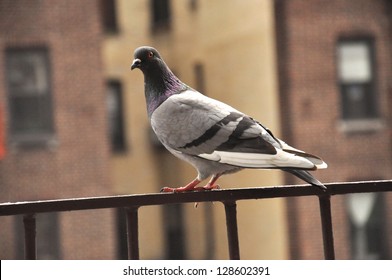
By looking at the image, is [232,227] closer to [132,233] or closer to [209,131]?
[132,233]

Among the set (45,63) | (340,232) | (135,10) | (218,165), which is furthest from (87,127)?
(218,165)

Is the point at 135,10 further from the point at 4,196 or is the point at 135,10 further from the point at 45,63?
the point at 4,196

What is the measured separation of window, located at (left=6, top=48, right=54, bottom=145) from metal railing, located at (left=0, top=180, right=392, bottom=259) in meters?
13.4

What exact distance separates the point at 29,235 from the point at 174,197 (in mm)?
399

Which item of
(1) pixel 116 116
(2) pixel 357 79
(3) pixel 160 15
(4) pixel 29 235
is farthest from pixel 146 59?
(1) pixel 116 116

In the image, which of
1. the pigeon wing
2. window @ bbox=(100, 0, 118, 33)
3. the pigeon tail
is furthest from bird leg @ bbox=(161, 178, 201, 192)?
window @ bbox=(100, 0, 118, 33)

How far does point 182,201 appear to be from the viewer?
2.52m

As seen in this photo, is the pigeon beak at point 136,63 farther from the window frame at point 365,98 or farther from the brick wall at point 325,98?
the window frame at point 365,98

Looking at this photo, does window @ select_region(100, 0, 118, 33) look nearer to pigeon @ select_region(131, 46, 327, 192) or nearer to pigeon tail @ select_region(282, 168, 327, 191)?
pigeon @ select_region(131, 46, 327, 192)

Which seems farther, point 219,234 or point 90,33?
point 219,234
